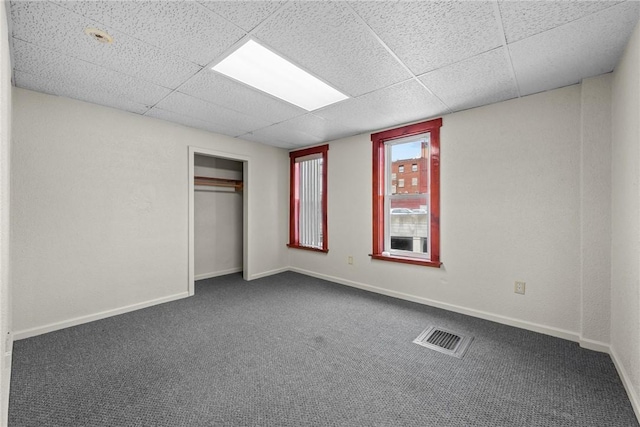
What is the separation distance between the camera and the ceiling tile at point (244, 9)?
147 cm

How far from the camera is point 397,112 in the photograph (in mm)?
3064

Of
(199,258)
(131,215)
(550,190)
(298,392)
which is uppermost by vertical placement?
(550,190)

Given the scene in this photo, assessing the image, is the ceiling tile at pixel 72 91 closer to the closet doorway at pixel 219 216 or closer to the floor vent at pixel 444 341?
the closet doorway at pixel 219 216

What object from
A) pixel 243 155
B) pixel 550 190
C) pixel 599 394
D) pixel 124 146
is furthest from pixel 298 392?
pixel 243 155

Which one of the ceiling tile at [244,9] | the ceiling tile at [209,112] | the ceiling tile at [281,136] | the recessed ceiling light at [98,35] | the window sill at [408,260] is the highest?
the ceiling tile at [281,136]

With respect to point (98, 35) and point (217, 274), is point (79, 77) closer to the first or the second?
point (98, 35)

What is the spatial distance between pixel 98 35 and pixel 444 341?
3.55 m

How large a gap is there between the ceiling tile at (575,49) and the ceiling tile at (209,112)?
2.68 metres

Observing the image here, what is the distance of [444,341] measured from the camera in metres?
2.41

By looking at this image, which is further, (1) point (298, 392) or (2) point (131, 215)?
(2) point (131, 215)

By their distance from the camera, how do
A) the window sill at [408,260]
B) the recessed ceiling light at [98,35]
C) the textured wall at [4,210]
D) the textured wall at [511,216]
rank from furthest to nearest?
the window sill at [408,260] < the textured wall at [511,216] < the recessed ceiling light at [98,35] < the textured wall at [4,210]

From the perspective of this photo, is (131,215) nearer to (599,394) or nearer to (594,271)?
(599,394)

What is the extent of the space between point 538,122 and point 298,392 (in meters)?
3.17

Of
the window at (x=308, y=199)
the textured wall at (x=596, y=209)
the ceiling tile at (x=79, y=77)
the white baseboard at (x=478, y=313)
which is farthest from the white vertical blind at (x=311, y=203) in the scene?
the textured wall at (x=596, y=209)
